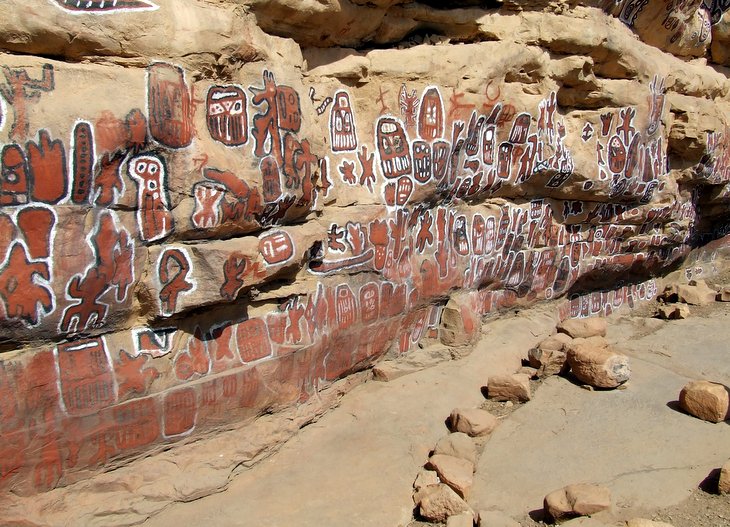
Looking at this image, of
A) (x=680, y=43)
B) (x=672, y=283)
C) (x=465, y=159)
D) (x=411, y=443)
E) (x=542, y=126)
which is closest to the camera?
(x=411, y=443)

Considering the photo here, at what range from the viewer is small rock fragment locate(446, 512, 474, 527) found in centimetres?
462

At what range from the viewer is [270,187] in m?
5.22

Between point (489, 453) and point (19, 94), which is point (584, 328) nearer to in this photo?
point (489, 453)

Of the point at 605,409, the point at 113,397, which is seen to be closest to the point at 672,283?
the point at 605,409

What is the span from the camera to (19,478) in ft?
14.4

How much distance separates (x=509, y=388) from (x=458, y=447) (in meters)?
1.37

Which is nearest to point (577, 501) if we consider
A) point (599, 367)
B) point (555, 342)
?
point (599, 367)

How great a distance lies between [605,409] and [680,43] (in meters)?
6.60

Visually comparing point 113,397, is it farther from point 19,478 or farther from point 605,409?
point 605,409

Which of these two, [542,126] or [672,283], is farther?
[672,283]

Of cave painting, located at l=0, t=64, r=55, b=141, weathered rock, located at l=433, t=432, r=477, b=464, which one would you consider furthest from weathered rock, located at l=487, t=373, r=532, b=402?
cave painting, located at l=0, t=64, r=55, b=141

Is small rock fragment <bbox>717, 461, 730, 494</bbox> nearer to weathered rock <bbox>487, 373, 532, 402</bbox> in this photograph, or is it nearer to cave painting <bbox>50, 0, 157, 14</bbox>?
weathered rock <bbox>487, 373, 532, 402</bbox>

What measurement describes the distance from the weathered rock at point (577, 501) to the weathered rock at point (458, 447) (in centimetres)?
94

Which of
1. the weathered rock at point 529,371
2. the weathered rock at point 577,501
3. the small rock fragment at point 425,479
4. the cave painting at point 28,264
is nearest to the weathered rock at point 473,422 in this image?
the small rock fragment at point 425,479
